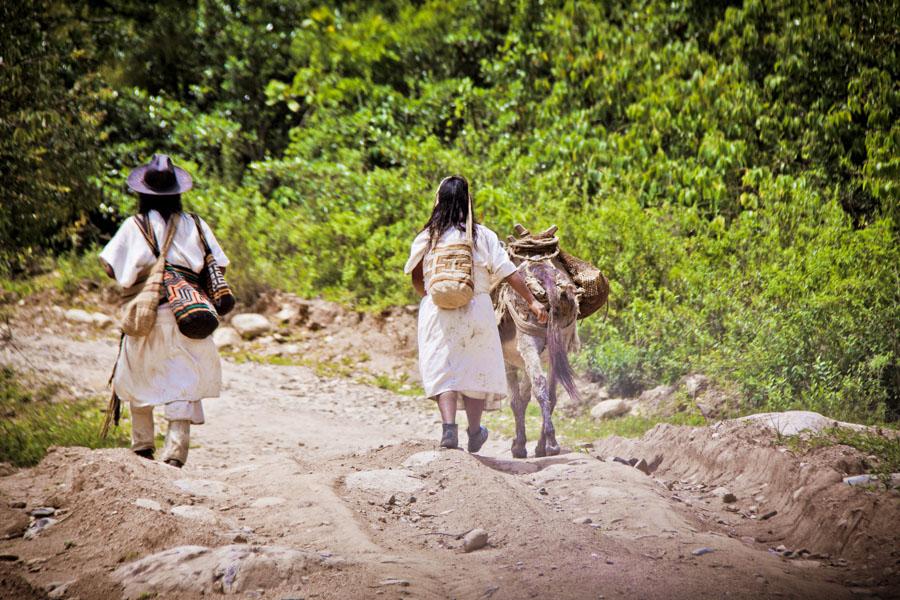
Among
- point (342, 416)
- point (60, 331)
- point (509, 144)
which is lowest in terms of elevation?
point (342, 416)

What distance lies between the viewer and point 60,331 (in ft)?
47.3

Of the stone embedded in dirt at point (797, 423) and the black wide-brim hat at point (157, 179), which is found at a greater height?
the black wide-brim hat at point (157, 179)

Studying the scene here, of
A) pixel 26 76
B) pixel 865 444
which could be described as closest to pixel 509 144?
pixel 26 76

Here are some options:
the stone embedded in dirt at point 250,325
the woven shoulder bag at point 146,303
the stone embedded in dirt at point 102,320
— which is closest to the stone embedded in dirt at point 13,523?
the woven shoulder bag at point 146,303

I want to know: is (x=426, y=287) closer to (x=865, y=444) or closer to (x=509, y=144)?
(x=865, y=444)

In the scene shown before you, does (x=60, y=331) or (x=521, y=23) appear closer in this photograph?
(x=60, y=331)

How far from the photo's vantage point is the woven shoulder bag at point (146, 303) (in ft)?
21.6

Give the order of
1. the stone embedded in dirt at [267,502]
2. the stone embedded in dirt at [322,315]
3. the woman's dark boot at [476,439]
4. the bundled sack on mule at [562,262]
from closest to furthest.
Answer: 1. the stone embedded in dirt at [267,502]
2. the woman's dark boot at [476,439]
3. the bundled sack on mule at [562,262]
4. the stone embedded in dirt at [322,315]

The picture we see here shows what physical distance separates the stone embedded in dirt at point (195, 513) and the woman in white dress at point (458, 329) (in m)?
2.01

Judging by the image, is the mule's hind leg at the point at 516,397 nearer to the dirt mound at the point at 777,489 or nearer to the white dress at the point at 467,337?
the dirt mound at the point at 777,489

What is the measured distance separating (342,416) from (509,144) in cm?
661

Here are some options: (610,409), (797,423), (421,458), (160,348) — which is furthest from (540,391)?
(610,409)

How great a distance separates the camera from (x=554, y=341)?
26.2ft

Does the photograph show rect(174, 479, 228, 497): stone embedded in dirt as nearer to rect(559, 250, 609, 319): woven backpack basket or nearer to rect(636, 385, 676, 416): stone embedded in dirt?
rect(559, 250, 609, 319): woven backpack basket
